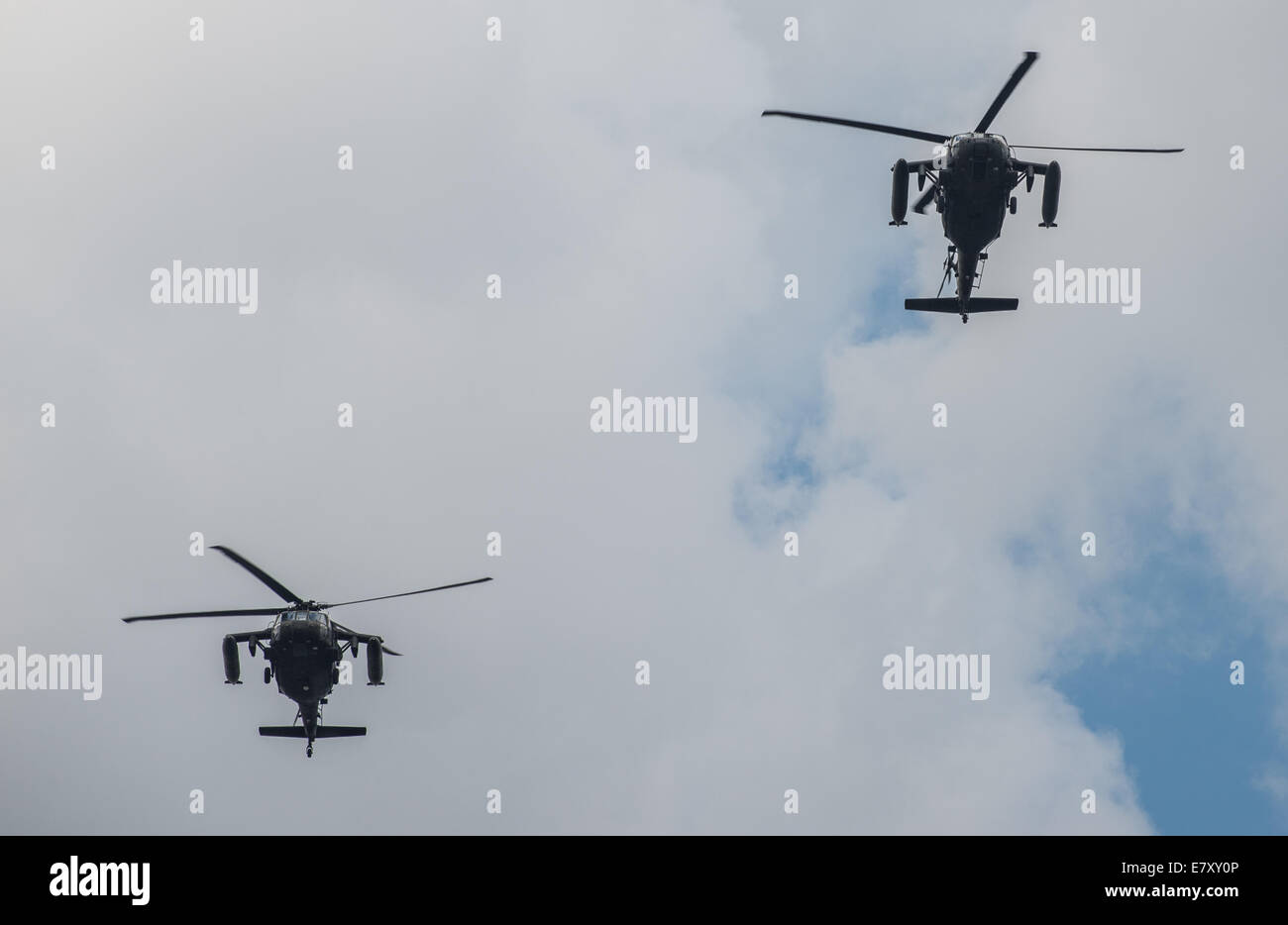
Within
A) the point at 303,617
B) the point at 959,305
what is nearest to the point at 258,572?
the point at 303,617

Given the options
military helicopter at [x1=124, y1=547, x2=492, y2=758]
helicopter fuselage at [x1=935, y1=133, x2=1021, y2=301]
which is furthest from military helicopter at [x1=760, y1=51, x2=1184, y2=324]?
military helicopter at [x1=124, y1=547, x2=492, y2=758]

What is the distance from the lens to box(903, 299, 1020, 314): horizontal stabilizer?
54688mm

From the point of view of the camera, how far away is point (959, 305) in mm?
55000

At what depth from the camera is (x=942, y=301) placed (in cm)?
5500

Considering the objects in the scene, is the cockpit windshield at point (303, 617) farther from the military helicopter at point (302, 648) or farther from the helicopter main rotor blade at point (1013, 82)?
the helicopter main rotor blade at point (1013, 82)

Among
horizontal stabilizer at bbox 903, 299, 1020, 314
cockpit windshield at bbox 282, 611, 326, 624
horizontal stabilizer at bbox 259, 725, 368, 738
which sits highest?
horizontal stabilizer at bbox 903, 299, 1020, 314

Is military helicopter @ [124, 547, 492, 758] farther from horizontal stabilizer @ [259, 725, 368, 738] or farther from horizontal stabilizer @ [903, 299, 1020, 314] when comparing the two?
horizontal stabilizer @ [903, 299, 1020, 314]

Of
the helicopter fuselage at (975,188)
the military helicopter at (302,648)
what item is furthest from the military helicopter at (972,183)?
the military helicopter at (302,648)

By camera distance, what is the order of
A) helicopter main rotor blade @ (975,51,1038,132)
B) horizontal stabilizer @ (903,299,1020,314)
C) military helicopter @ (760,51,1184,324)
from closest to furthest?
1. helicopter main rotor blade @ (975,51,1038,132)
2. military helicopter @ (760,51,1184,324)
3. horizontal stabilizer @ (903,299,1020,314)

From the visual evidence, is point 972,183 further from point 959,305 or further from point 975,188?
point 959,305

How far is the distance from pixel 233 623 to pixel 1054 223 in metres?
51.3

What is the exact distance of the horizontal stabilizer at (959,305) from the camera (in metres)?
54.7
